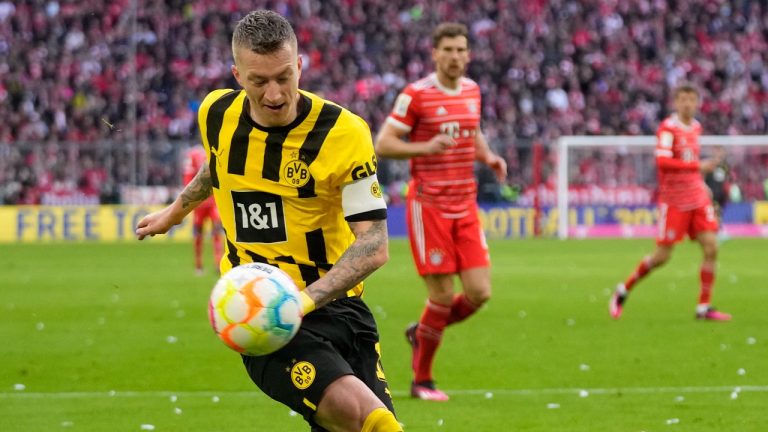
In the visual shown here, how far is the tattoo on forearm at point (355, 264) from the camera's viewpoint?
14.2 feet

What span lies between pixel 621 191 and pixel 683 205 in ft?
58.0

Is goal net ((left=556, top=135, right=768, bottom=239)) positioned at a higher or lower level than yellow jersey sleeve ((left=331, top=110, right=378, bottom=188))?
lower

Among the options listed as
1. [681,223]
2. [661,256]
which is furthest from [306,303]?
[681,223]

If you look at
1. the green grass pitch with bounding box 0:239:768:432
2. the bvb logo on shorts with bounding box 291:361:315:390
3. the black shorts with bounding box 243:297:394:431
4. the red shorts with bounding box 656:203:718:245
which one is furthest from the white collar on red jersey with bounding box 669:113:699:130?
the bvb logo on shorts with bounding box 291:361:315:390

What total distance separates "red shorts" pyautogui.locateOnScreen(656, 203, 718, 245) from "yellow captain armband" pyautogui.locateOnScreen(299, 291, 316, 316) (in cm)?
882

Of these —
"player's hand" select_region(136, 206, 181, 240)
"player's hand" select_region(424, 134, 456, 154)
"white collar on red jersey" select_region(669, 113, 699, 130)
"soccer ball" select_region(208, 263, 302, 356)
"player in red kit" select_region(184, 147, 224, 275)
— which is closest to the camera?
"soccer ball" select_region(208, 263, 302, 356)

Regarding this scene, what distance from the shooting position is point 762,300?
1481cm

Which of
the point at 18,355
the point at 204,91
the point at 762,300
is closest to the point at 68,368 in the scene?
the point at 18,355

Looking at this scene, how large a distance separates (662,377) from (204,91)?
25.4 m

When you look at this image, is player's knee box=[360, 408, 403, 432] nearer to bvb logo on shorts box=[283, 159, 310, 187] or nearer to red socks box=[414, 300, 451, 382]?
bvb logo on shorts box=[283, 159, 310, 187]

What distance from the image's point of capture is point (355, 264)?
14.4ft

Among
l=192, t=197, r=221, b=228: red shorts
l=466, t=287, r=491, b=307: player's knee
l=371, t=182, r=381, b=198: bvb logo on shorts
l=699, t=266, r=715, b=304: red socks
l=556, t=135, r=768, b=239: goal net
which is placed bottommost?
l=556, t=135, r=768, b=239: goal net

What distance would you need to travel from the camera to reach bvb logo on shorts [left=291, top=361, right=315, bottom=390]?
14.3ft

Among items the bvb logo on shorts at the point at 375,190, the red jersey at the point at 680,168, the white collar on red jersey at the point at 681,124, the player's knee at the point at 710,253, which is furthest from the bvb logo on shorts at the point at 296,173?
the white collar on red jersey at the point at 681,124
